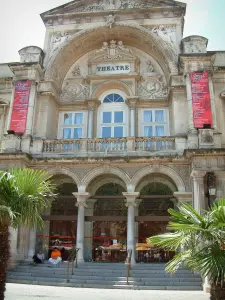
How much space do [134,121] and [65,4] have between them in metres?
8.99

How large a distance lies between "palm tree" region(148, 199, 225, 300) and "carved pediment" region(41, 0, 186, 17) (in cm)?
1708

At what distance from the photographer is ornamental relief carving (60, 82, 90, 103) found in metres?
21.0

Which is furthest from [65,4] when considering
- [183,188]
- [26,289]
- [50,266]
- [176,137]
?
[26,289]

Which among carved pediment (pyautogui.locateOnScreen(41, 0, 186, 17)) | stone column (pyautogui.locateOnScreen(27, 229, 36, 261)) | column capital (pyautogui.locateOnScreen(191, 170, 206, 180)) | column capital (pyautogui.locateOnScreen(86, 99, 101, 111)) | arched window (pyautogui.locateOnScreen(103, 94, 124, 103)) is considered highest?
carved pediment (pyautogui.locateOnScreen(41, 0, 186, 17))

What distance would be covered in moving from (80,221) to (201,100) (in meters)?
8.79

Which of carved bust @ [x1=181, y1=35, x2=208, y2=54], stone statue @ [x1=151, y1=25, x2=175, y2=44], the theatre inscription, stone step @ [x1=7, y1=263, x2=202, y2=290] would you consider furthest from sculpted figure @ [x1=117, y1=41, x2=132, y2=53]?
stone step @ [x1=7, y1=263, x2=202, y2=290]

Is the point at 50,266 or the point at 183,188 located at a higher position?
the point at 183,188

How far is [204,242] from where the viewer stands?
279 inches

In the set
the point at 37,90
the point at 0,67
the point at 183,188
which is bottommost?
the point at 183,188

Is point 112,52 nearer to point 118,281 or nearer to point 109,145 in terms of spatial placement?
point 109,145

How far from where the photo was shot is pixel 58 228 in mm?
18547

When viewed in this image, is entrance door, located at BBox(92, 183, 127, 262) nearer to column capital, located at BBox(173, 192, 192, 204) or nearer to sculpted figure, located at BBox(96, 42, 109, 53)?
column capital, located at BBox(173, 192, 192, 204)

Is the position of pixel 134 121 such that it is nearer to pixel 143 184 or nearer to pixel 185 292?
pixel 143 184

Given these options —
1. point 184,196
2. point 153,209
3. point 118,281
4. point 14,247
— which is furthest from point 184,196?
point 14,247
